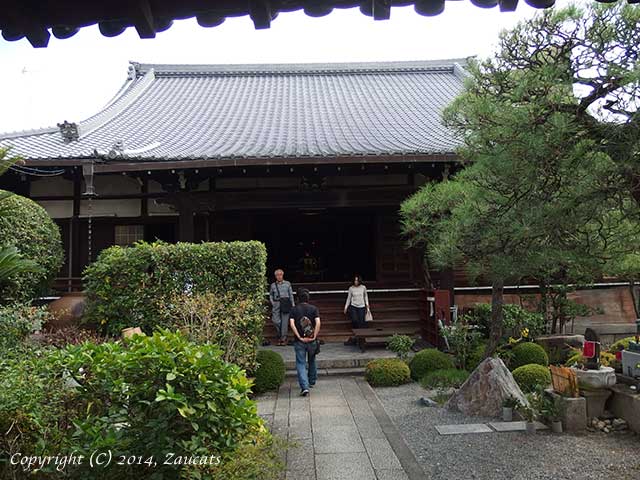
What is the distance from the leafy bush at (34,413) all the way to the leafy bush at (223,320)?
7.97 ft

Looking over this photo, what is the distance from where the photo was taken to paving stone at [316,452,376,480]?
422cm

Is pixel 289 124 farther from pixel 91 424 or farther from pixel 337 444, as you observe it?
pixel 91 424

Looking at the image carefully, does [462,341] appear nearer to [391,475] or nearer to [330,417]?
[330,417]

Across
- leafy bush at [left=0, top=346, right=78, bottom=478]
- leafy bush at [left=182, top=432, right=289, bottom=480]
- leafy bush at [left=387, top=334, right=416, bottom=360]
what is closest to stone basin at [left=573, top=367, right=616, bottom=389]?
leafy bush at [left=387, top=334, right=416, bottom=360]

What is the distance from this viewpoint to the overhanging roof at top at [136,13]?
7.43 ft

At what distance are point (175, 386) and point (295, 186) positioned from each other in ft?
25.7

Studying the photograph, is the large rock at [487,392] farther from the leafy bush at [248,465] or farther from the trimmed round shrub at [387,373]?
the leafy bush at [248,465]

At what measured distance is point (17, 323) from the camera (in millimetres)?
6203

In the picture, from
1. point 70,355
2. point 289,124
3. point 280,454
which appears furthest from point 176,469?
point 289,124

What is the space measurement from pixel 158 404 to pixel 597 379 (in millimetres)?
4944

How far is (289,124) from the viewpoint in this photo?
526 inches

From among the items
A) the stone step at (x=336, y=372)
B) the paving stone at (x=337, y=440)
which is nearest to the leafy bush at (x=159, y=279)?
the stone step at (x=336, y=372)

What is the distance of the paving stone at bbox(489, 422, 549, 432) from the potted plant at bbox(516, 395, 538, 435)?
6 centimetres

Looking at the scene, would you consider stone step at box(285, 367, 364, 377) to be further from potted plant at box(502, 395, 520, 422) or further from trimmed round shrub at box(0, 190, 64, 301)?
trimmed round shrub at box(0, 190, 64, 301)
